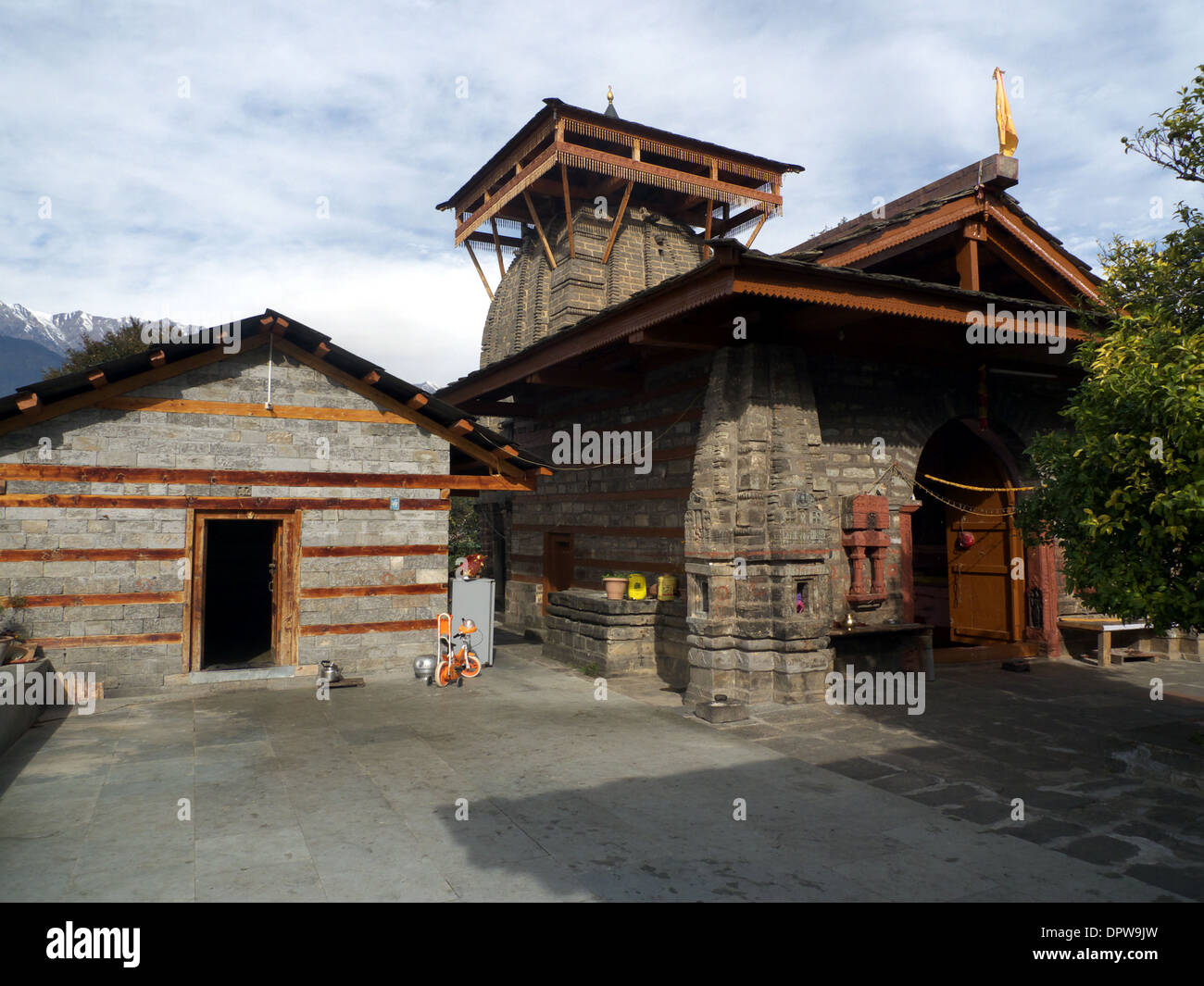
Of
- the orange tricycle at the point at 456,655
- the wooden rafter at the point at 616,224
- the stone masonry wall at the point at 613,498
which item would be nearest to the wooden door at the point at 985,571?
the stone masonry wall at the point at 613,498

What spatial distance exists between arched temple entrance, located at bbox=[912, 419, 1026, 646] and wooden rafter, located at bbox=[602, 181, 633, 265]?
27.3ft

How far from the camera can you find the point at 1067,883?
13.9 ft

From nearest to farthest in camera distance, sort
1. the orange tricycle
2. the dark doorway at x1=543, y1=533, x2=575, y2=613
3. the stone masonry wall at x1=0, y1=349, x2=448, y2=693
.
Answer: the stone masonry wall at x1=0, y1=349, x2=448, y2=693
the orange tricycle
the dark doorway at x1=543, y1=533, x2=575, y2=613

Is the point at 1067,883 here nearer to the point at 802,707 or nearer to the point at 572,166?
the point at 802,707

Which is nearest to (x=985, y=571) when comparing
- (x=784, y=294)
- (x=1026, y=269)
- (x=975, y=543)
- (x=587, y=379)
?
(x=975, y=543)

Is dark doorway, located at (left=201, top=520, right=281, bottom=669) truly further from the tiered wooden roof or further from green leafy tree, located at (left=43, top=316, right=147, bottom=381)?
green leafy tree, located at (left=43, top=316, right=147, bottom=381)

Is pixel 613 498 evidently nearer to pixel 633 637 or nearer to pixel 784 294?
pixel 633 637

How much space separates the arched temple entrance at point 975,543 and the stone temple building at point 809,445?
0.04m

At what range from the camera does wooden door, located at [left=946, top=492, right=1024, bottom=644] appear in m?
12.0

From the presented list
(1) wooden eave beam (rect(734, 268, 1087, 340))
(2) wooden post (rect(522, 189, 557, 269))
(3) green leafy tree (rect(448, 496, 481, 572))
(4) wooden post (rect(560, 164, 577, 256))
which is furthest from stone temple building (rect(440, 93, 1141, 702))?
(3) green leafy tree (rect(448, 496, 481, 572))

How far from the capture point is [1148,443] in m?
5.38

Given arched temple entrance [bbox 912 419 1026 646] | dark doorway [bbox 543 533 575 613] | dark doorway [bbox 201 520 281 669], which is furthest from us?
dark doorway [bbox 201 520 281 669]
